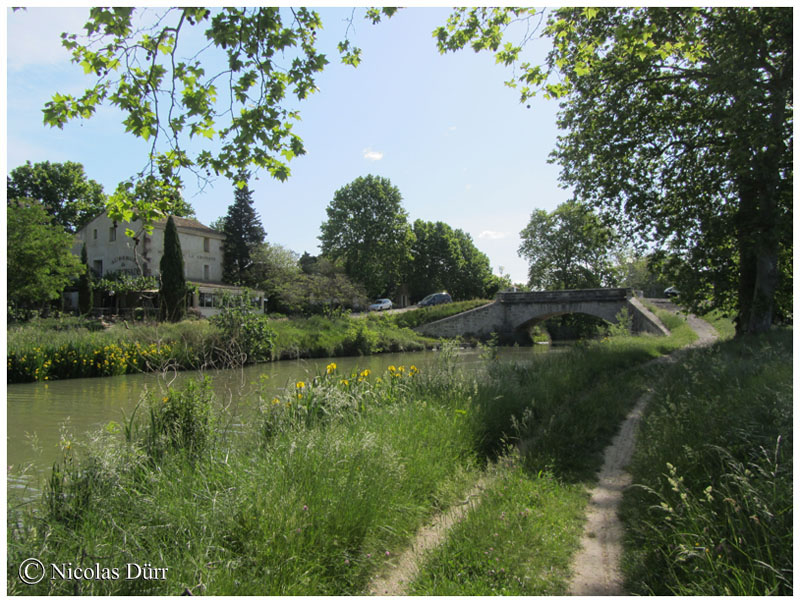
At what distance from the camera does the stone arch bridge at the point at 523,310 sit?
35188 millimetres

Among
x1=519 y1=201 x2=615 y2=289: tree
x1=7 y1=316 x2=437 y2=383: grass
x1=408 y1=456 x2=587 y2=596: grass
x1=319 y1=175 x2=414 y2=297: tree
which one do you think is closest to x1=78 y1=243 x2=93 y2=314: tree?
x1=7 y1=316 x2=437 y2=383: grass

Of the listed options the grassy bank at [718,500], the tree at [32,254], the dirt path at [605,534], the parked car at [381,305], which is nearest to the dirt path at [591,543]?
the dirt path at [605,534]

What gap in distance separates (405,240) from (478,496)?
50075 mm

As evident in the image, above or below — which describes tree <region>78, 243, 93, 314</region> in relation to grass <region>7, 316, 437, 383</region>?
above

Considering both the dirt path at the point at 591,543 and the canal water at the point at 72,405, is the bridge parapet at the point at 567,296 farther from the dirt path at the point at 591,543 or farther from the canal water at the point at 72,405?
the dirt path at the point at 591,543

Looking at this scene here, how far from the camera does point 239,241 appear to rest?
45.1 m

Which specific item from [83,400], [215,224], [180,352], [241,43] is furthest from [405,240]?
[241,43]

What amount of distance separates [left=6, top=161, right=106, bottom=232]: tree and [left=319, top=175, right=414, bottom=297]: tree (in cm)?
2191

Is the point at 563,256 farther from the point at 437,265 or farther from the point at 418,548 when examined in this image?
the point at 418,548

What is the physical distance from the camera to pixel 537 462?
5.02 meters

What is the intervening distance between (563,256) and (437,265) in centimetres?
1471

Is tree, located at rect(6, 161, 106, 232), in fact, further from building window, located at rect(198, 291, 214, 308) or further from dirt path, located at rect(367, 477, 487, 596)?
dirt path, located at rect(367, 477, 487, 596)

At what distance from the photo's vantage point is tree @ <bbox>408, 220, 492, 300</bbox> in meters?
59.1

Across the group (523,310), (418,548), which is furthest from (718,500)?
(523,310)
